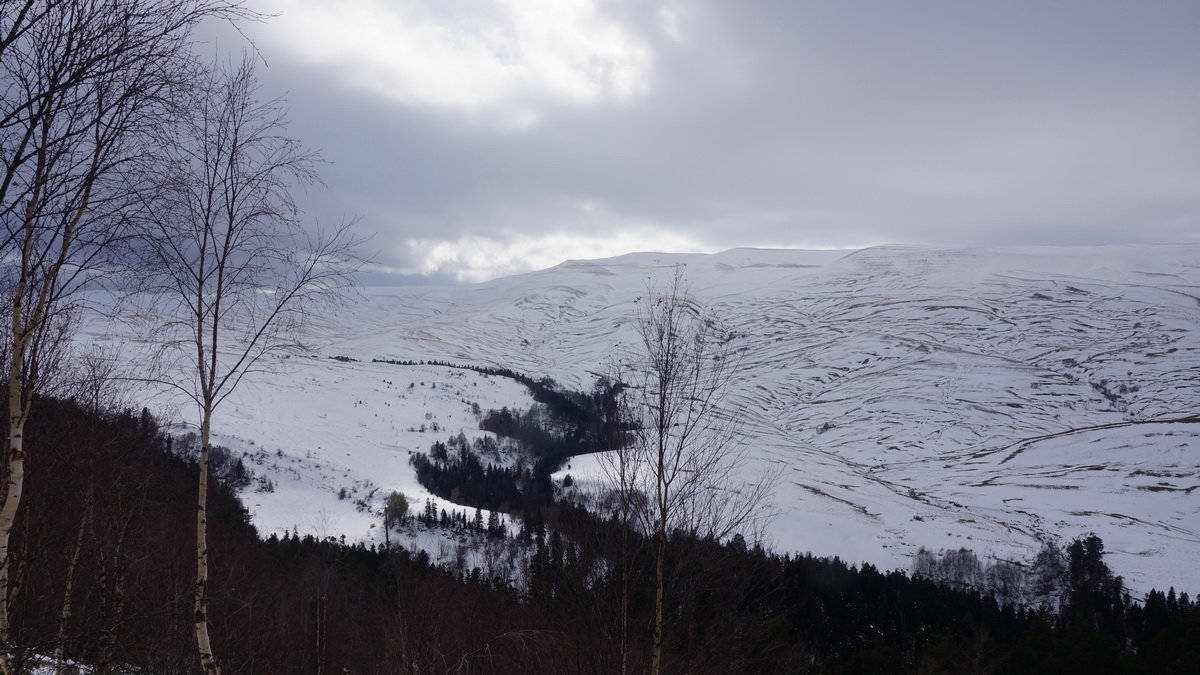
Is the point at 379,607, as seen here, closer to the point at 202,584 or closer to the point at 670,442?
the point at 202,584

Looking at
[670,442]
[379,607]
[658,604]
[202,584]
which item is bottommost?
[379,607]

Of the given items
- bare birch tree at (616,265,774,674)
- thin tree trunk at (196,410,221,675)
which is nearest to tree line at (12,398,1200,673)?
thin tree trunk at (196,410,221,675)

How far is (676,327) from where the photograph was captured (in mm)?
10188

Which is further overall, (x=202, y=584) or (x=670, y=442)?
(x=670, y=442)

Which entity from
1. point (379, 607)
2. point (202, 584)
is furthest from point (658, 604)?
point (379, 607)

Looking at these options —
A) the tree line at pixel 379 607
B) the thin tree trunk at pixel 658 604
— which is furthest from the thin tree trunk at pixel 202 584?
the thin tree trunk at pixel 658 604

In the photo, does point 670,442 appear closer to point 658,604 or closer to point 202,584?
point 658,604

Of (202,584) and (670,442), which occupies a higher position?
(670,442)

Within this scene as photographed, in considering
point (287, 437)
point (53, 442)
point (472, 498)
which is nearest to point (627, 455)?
point (53, 442)

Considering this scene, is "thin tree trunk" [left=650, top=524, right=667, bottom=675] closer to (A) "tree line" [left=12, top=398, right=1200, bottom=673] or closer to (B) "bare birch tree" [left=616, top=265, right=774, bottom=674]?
(B) "bare birch tree" [left=616, top=265, right=774, bottom=674]

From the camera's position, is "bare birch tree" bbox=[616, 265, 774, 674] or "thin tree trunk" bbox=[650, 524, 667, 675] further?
"bare birch tree" bbox=[616, 265, 774, 674]

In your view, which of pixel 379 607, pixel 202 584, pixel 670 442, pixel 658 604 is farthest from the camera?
pixel 379 607

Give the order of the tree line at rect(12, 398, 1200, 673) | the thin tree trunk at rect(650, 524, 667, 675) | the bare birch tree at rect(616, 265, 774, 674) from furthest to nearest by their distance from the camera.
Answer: the tree line at rect(12, 398, 1200, 673) → the bare birch tree at rect(616, 265, 774, 674) → the thin tree trunk at rect(650, 524, 667, 675)

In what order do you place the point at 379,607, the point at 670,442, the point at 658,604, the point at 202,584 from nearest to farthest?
1. the point at 202,584
2. the point at 658,604
3. the point at 670,442
4. the point at 379,607
